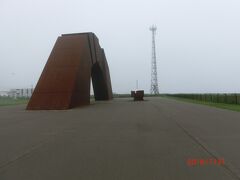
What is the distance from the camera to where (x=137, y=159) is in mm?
6680

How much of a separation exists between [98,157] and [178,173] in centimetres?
200

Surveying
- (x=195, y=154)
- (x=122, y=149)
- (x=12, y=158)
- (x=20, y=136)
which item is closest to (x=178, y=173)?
(x=195, y=154)

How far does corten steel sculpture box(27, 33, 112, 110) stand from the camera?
2756 centimetres

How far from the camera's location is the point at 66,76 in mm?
29391

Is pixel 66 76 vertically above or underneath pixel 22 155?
above

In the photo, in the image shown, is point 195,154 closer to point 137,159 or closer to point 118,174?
point 137,159

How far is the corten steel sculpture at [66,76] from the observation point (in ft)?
90.4
